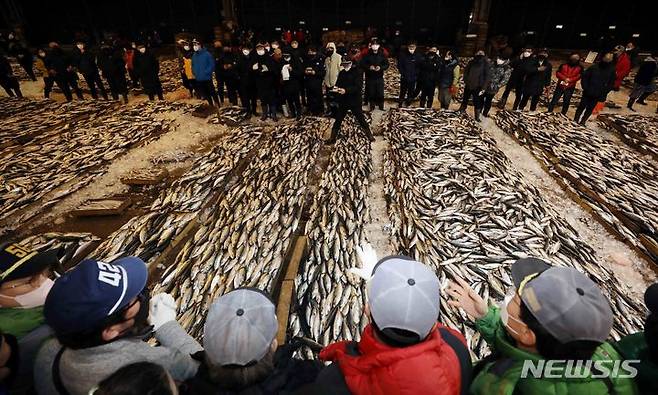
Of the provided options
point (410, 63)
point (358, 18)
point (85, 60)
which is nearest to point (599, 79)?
point (410, 63)

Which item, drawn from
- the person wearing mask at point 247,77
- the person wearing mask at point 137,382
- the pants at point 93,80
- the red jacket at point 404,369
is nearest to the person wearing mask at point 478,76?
the person wearing mask at point 247,77

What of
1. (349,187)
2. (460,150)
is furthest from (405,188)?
(460,150)

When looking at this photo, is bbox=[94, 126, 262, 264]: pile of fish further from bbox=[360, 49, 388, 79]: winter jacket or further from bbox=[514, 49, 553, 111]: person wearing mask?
bbox=[514, 49, 553, 111]: person wearing mask

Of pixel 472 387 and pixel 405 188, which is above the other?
pixel 472 387

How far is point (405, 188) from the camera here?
5.78 m

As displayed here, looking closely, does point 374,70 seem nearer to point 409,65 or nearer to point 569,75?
point 409,65

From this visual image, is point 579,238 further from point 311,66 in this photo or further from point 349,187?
→ point 311,66

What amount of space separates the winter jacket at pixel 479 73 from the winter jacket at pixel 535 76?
1492mm

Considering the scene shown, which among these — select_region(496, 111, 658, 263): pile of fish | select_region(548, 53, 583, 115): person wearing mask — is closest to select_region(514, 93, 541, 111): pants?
select_region(548, 53, 583, 115): person wearing mask

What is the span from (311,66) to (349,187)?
509 cm

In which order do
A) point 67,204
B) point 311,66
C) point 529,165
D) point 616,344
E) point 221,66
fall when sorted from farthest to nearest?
point 221,66 < point 311,66 < point 529,165 < point 67,204 < point 616,344

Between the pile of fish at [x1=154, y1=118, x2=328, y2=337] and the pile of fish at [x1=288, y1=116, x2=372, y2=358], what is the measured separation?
39 centimetres

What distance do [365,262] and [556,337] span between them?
236 cm

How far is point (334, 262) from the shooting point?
4.11 meters
